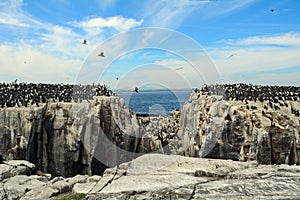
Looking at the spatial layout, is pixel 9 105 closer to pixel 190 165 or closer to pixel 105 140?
pixel 105 140

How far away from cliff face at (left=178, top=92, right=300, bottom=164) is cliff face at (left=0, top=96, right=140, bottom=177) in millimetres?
9142

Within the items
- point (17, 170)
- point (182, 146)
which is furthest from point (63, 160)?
point (182, 146)

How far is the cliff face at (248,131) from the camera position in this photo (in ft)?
72.4

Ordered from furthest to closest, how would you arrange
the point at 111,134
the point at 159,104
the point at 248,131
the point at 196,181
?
the point at 159,104 → the point at 111,134 → the point at 248,131 → the point at 196,181

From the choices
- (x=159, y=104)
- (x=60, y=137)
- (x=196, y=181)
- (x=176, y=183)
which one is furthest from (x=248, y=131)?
(x=159, y=104)

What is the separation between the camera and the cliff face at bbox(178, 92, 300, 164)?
22.1 metres

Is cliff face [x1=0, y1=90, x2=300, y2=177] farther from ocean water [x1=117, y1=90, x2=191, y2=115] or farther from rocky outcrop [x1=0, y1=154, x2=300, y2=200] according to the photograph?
rocky outcrop [x1=0, y1=154, x2=300, y2=200]

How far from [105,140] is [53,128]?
16.1 feet

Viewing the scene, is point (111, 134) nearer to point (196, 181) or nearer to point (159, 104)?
point (196, 181)

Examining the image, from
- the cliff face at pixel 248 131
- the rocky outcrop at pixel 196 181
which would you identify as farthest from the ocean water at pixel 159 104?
the rocky outcrop at pixel 196 181

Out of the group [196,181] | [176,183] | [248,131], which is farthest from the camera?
[248,131]

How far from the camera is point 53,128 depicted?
25.8m

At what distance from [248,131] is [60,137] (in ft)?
51.3

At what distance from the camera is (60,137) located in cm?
2569
